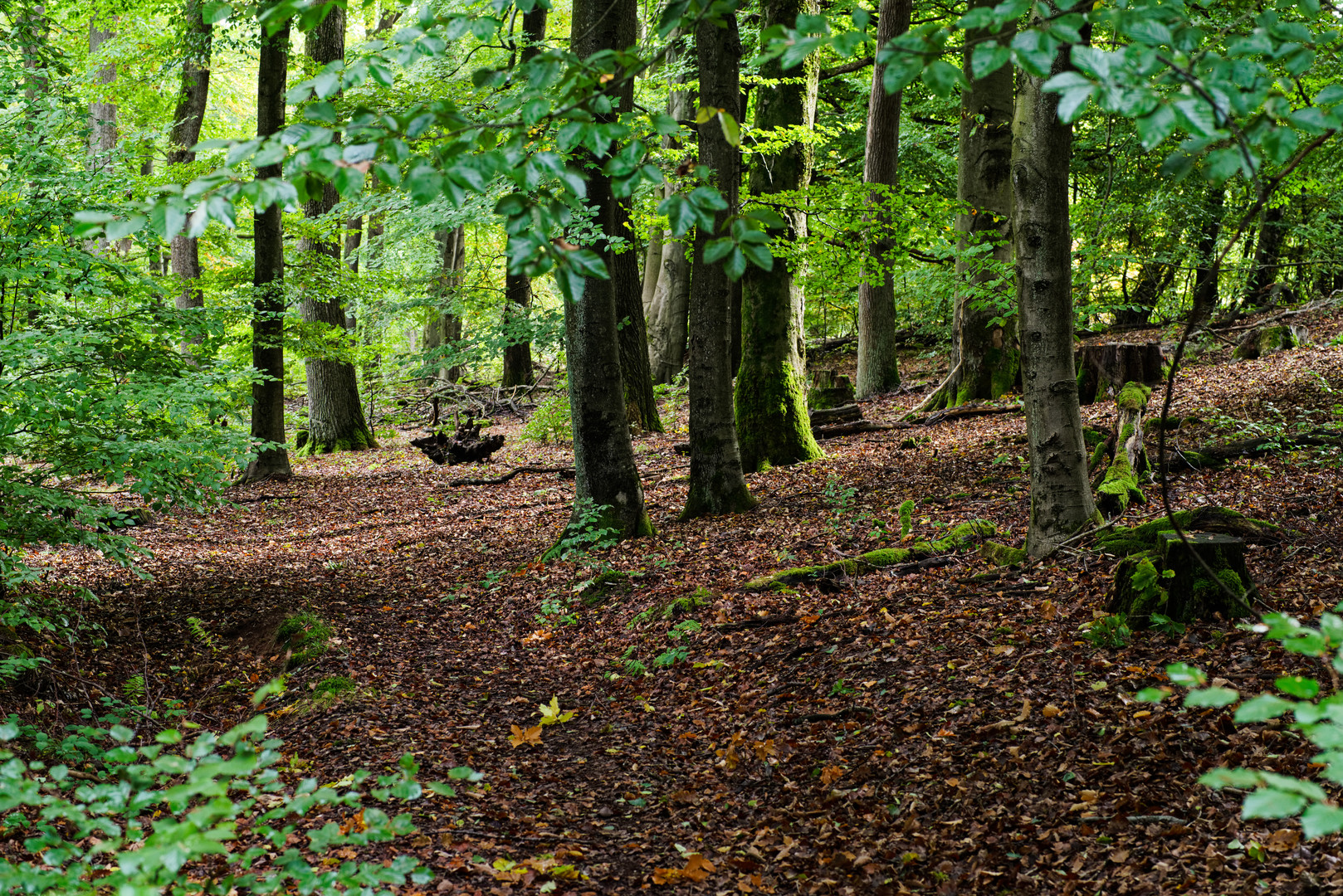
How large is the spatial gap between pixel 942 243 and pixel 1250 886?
7.21 m

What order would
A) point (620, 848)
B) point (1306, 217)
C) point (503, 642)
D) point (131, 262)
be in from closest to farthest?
point (620, 848)
point (131, 262)
point (503, 642)
point (1306, 217)

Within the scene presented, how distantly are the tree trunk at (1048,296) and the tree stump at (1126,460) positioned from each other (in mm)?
498

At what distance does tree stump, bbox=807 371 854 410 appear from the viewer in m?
13.7

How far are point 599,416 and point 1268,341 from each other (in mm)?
8642

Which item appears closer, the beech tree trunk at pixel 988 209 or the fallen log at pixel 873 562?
the fallen log at pixel 873 562

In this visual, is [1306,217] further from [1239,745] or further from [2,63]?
[2,63]

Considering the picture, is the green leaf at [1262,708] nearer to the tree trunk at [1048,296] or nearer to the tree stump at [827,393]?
the tree trunk at [1048,296]

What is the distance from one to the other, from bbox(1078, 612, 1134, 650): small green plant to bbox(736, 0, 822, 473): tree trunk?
18.9 feet

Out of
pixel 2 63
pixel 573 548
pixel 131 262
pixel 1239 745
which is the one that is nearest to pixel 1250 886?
pixel 1239 745

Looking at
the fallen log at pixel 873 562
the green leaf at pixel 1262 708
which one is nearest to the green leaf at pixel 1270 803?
the green leaf at pixel 1262 708

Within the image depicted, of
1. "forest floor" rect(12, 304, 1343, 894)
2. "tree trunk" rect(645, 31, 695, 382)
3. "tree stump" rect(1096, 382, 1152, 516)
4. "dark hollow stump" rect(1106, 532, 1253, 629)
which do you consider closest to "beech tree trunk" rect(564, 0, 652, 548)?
"forest floor" rect(12, 304, 1343, 894)

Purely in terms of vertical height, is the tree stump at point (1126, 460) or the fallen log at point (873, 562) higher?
the tree stump at point (1126, 460)

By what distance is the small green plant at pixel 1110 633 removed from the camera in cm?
435

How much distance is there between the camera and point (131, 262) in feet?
19.6
